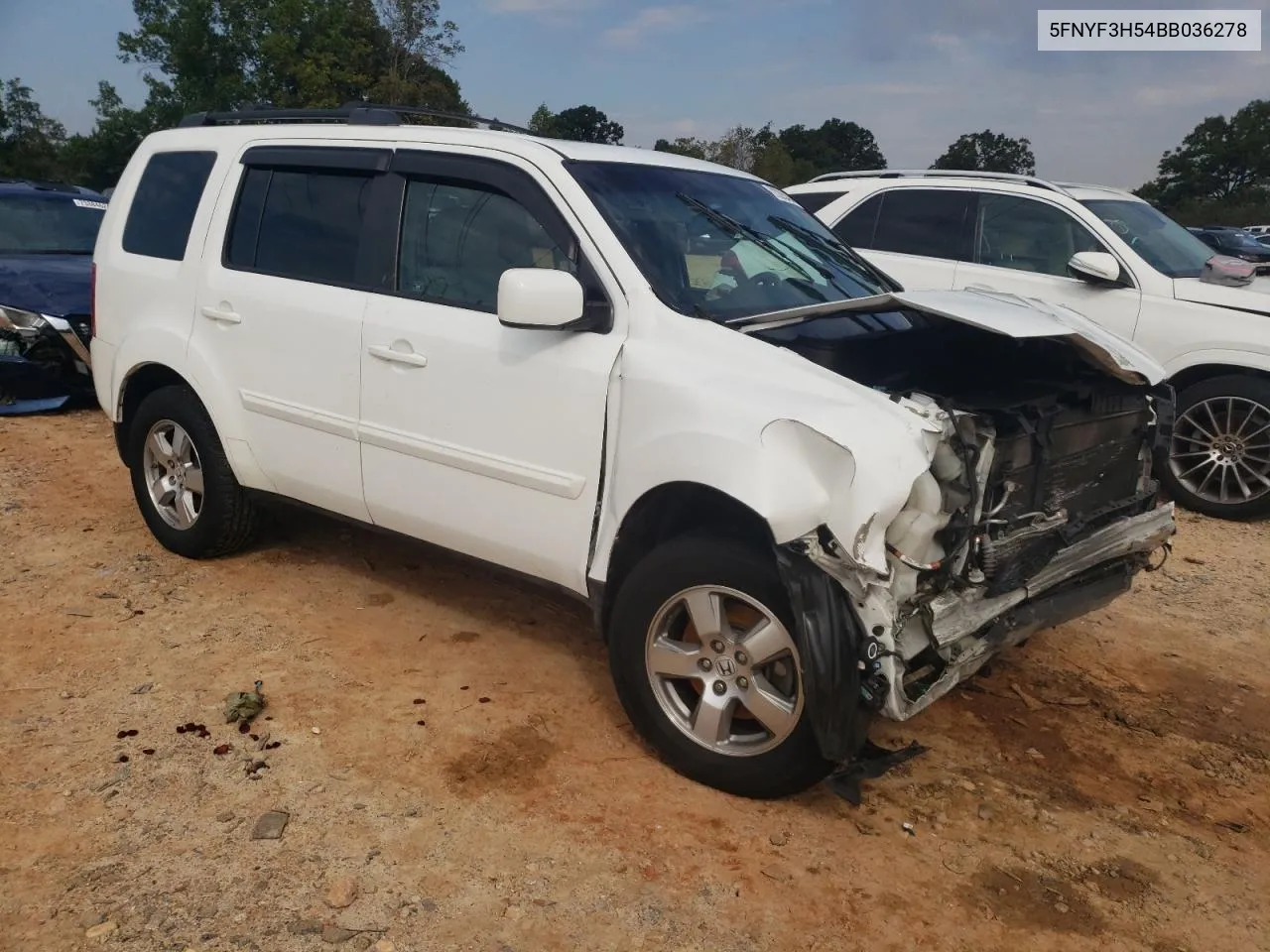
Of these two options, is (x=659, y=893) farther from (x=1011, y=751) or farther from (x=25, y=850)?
(x=25, y=850)

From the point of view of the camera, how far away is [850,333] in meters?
3.44

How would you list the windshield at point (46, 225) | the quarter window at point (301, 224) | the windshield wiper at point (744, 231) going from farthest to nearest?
the windshield at point (46, 225) < the quarter window at point (301, 224) < the windshield wiper at point (744, 231)

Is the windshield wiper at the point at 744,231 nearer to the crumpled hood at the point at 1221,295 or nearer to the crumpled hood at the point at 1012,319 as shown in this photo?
the crumpled hood at the point at 1012,319

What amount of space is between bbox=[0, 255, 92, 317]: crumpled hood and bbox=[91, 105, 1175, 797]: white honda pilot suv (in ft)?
A: 13.3

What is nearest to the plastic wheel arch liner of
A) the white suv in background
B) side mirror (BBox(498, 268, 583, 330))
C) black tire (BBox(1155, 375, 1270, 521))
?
side mirror (BBox(498, 268, 583, 330))

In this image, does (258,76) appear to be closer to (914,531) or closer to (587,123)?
(587,123)

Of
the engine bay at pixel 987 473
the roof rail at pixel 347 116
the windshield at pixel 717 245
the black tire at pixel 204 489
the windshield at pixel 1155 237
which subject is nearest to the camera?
the engine bay at pixel 987 473

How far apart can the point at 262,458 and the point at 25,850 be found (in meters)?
1.97

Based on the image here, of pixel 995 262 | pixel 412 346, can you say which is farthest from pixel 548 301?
pixel 995 262

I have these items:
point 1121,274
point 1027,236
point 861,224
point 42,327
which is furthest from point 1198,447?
point 42,327

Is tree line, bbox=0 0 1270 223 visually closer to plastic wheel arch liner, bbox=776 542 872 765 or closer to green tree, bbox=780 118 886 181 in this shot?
green tree, bbox=780 118 886 181

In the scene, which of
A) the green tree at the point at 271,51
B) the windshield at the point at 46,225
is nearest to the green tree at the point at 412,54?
the green tree at the point at 271,51

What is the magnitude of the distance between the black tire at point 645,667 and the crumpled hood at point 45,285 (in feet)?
22.2

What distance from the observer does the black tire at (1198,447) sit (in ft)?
20.6
